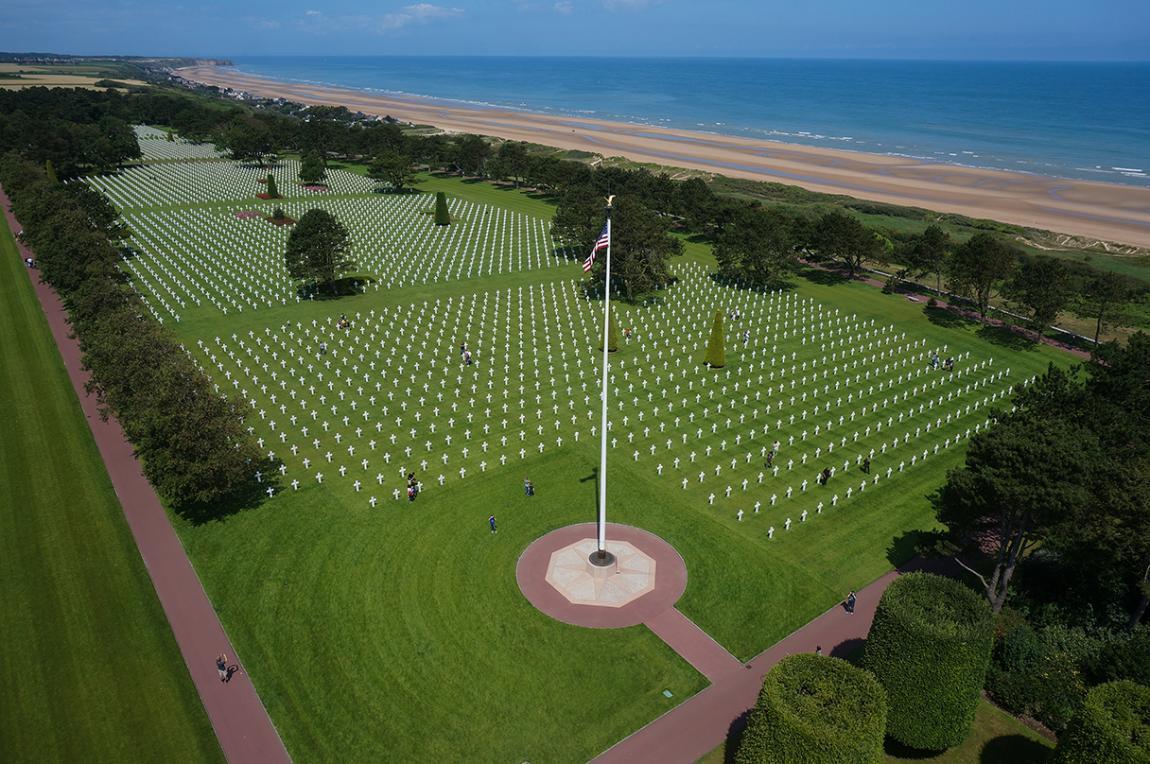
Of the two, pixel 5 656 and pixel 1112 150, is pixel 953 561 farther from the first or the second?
pixel 1112 150

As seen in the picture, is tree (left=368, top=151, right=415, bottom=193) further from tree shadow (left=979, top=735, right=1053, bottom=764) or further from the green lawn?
tree shadow (left=979, top=735, right=1053, bottom=764)

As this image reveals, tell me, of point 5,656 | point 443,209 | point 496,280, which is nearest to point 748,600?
point 5,656

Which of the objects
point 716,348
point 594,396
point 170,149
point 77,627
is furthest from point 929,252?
point 170,149

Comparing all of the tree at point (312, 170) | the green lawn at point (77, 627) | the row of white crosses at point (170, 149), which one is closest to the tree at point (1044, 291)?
the green lawn at point (77, 627)

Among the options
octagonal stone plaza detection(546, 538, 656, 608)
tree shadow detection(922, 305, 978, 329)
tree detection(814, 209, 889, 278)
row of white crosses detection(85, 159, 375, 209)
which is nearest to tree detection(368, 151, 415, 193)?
row of white crosses detection(85, 159, 375, 209)

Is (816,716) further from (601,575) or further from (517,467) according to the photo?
(517,467)

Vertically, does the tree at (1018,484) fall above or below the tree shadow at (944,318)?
above

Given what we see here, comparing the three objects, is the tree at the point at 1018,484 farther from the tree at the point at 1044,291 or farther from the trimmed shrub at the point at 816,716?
the tree at the point at 1044,291

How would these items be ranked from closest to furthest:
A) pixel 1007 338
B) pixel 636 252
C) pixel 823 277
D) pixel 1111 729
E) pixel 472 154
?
pixel 1111 729, pixel 1007 338, pixel 636 252, pixel 823 277, pixel 472 154
